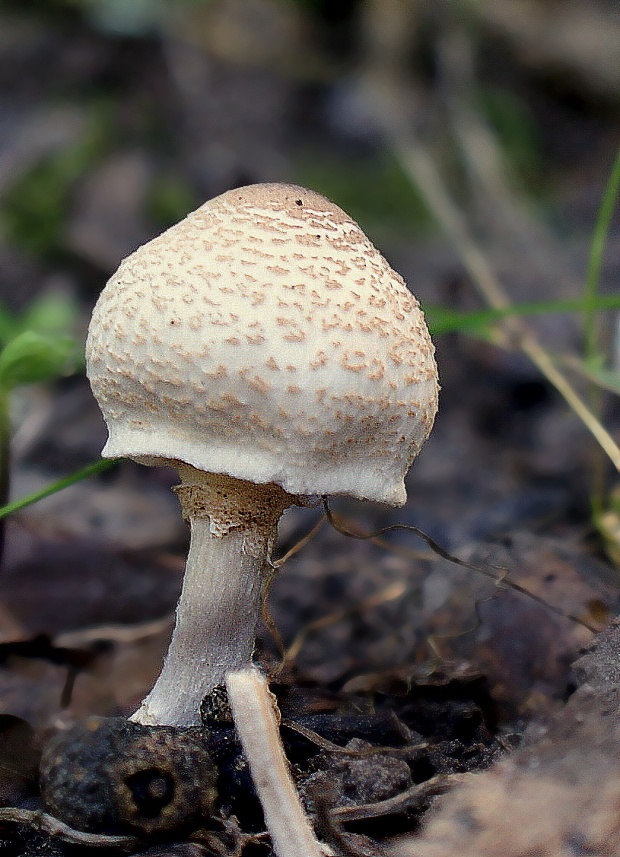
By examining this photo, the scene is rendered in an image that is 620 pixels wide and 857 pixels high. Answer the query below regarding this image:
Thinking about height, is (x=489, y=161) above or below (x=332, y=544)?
above

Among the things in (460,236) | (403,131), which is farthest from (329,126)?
(460,236)

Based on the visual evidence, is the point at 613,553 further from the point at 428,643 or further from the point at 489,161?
the point at 489,161

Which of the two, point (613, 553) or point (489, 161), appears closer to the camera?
point (613, 553)

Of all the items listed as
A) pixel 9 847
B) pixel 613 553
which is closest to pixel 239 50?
pixel 613 553

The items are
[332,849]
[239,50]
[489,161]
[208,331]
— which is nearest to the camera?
[332,849]

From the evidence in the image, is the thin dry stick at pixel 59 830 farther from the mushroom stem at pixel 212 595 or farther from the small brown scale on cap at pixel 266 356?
the small brown scale on cap at pixel 266 356

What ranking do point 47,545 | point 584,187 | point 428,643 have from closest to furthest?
point 428,643 → point 47,545 → point 584,187

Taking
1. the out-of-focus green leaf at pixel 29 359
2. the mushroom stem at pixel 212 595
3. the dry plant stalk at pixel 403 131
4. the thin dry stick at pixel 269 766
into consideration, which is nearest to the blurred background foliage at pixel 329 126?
the dry plant stalk at pixel 403 131
